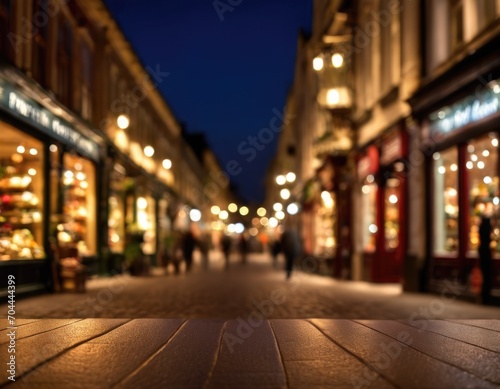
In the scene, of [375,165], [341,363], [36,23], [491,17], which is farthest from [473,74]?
[36,23]

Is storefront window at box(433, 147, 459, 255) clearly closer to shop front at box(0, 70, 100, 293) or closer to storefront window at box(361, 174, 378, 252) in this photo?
storefront window at box(361, 174, 378, 252)

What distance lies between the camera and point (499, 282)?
44.1 ft

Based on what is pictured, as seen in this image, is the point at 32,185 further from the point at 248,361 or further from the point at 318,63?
the point at 318,63

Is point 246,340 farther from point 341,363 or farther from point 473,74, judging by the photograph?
point 473,74

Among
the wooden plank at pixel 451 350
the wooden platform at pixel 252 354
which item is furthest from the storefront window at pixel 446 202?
the wooden plank at pixel 451 350

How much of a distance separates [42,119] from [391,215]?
1006cm

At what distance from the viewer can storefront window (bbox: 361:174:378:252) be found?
22.6 metres

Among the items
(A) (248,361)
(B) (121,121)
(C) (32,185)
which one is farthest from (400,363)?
(B) (121,121)

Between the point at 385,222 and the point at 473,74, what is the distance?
816cm

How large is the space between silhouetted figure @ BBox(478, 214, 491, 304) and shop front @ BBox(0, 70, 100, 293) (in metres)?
8.97

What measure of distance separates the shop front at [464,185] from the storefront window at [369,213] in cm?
532

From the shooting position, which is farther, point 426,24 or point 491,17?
point 426,24

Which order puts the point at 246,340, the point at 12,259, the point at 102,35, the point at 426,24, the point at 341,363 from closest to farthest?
the point at 341,363, the point at 246,340, the point at 12,259, the point at 426,24, the point at 102,35

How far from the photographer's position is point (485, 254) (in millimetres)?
13758
